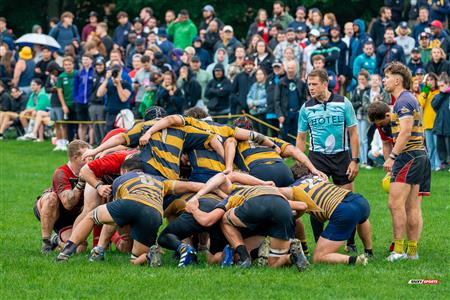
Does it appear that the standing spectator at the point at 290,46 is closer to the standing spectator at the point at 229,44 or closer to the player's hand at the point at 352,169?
the standing spectator at the point at 229,44

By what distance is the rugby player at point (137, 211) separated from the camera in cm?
1123

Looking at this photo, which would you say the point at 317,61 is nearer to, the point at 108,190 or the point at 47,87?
the point at 47,87

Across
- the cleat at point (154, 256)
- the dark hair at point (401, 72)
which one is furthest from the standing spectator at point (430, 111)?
the cleat at point (154, 256)

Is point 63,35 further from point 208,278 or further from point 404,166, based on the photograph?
point 208,278

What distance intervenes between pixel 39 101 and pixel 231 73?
17.4ft

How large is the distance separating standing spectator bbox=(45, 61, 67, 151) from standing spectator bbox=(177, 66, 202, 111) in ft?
10.8

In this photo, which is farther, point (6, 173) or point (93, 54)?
point (93, 54)

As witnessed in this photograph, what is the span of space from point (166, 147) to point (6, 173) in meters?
9.87

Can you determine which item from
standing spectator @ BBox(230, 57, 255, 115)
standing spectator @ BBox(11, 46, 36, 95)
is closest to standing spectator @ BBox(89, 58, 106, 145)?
standing spectator @ BBox(230, 57, 255, 115)

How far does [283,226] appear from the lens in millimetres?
11133

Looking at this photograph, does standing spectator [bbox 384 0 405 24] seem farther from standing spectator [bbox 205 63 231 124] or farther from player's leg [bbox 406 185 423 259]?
player's leg [bbox 406 185 423 259]

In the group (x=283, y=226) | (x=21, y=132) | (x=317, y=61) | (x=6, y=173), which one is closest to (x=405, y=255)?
(x=283, y=226)

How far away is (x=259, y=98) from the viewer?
74.7ft

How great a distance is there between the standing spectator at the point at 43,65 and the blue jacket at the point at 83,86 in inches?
105
